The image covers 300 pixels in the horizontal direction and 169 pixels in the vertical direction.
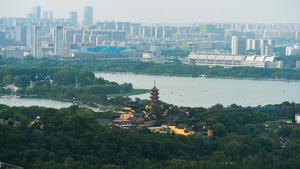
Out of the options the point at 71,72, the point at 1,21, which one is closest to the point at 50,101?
the point at 71,72

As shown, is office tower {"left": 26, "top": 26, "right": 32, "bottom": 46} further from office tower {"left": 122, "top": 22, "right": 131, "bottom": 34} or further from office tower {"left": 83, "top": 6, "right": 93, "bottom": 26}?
office tower {"left": 83, "top": 6, "right": 93, "bottom": 26}

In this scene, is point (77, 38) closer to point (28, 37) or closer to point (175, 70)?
point (28, 37)

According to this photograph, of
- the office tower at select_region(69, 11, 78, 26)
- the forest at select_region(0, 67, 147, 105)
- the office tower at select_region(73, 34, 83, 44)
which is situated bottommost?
the forest at select_region(0, 67, 147, 105)

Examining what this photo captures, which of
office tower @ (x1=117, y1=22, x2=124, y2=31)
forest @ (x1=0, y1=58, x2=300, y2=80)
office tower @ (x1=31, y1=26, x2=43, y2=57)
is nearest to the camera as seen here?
forest @ (x1=0, y1=58, x2=300, y2=80)

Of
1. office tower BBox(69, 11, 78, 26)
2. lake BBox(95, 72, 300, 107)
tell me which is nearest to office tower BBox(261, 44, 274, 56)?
lake BBox(95, 72, 300, 107)

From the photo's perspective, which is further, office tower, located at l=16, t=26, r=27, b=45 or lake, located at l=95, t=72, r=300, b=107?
office tower, located at l=16, t=26, r=27, b=45

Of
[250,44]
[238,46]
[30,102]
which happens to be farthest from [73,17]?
[30,102]

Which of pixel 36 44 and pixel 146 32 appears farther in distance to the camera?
pixel 146 32

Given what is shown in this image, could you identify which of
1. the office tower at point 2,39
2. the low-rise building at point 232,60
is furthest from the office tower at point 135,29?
the low-rise building at point 232,60

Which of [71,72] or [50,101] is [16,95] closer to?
[50,101]

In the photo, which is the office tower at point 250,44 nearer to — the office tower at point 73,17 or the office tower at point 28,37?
the office tower at point 28,37
